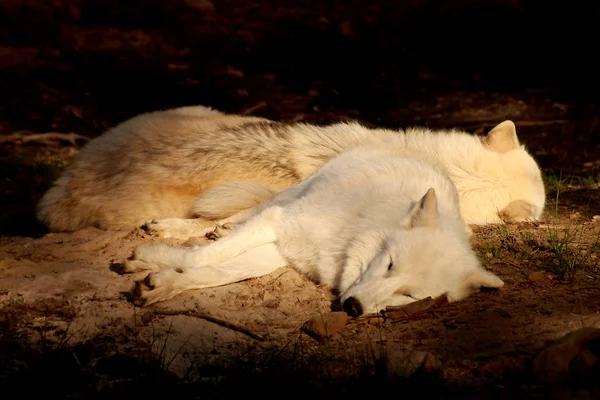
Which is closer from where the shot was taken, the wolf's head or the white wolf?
the wolf's head

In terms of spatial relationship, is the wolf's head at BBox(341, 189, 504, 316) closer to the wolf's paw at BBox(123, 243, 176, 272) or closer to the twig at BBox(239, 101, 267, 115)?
the wolf's paw at BBox(123, 243, 176, 272)

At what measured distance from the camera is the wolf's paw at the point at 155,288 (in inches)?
153

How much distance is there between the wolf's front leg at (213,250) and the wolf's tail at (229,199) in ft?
2.42

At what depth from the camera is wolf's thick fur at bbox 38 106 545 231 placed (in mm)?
5141

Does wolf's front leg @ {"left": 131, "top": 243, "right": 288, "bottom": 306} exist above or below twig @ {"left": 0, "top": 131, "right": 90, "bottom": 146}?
above

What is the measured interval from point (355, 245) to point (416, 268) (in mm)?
447

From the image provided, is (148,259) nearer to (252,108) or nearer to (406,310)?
(406,310)

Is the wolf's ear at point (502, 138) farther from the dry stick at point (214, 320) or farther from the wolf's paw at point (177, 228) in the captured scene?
the dry stick at point (214, 320)

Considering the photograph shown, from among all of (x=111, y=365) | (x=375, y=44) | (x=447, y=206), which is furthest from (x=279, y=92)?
(x=111, y=365)

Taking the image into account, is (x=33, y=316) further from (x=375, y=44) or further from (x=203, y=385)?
(x=375, y=44)

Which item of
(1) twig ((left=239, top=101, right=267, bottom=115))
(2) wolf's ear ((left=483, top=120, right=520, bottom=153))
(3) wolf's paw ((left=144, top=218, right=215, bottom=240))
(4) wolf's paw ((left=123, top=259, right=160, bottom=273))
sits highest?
(2) wolf's ear ((left=483, top=120, right=520, bottom=153))

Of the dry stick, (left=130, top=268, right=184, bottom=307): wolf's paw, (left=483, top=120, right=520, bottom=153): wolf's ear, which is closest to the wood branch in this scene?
the dry stick

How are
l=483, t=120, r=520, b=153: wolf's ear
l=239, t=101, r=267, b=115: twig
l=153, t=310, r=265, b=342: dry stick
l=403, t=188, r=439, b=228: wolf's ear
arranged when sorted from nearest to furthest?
l=153, t=310, r=265, b=342: dry stick < l=403, t=188, r=439, b=228: wolf's ear < l=483, t=120, r=520, b=153: wolf's ear < l=239, t=101, r=267, b=115: twig

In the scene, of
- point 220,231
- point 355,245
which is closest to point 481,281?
point 355,245
